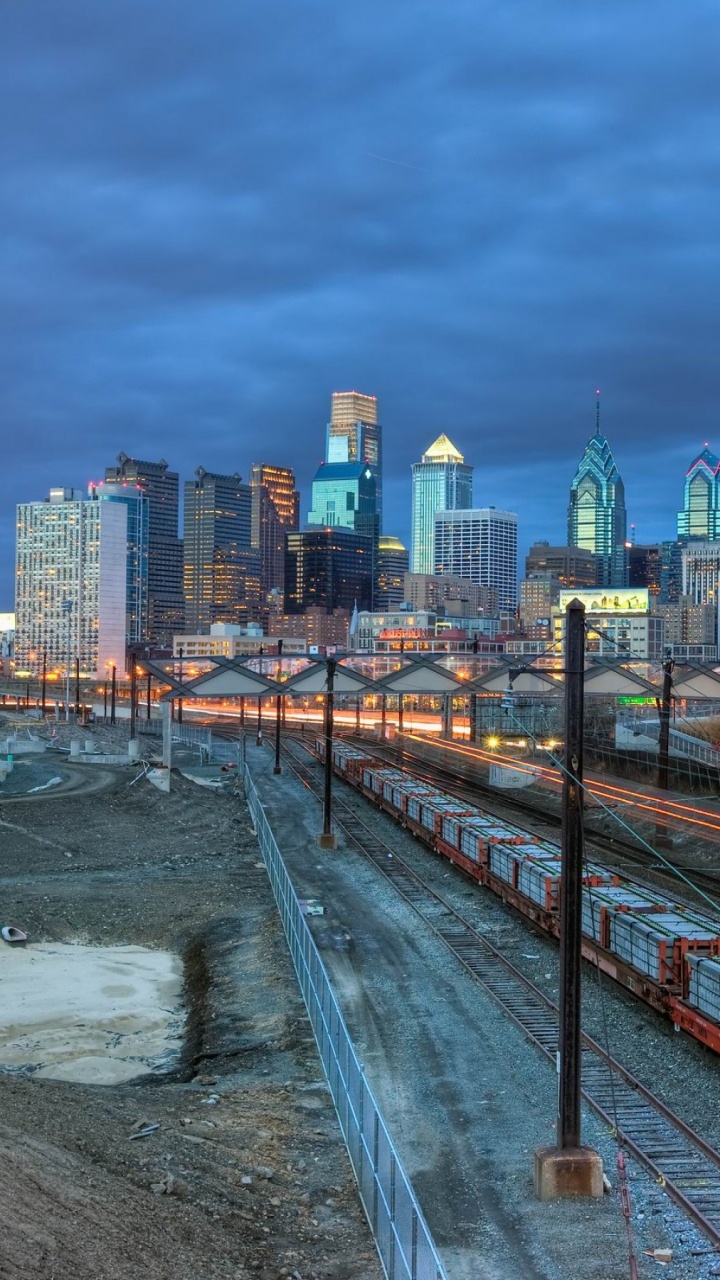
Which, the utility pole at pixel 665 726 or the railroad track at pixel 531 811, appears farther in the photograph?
the utility pole at pixel 665 726

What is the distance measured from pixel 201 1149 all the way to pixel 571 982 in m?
6.41

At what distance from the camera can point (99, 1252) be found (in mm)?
13602

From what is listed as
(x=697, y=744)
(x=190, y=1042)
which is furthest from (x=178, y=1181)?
(x=697, y=744)

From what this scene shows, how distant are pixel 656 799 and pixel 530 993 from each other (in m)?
34.8

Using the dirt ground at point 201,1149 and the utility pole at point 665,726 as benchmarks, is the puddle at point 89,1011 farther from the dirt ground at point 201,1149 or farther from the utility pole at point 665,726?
the utility pole at point 665,726

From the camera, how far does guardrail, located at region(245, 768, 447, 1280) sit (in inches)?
559

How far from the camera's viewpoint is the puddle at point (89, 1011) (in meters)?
25.6

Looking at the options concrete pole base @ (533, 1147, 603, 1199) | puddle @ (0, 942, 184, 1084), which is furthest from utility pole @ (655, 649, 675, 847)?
concrete pole base @ (533, 1147, 603, 1199)

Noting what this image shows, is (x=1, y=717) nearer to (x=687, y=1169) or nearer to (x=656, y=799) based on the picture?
(x=656, y=799)

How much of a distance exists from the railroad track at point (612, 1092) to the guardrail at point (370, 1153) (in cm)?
400

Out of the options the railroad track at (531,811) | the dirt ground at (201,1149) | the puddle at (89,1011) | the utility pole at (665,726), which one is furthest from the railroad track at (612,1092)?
the utility pole at (665,726)

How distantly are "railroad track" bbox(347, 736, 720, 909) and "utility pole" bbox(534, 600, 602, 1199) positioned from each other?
1232 centimetres

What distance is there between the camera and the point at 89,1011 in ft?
96.0

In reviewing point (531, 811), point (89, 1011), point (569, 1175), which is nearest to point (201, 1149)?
point (569, 1175)
